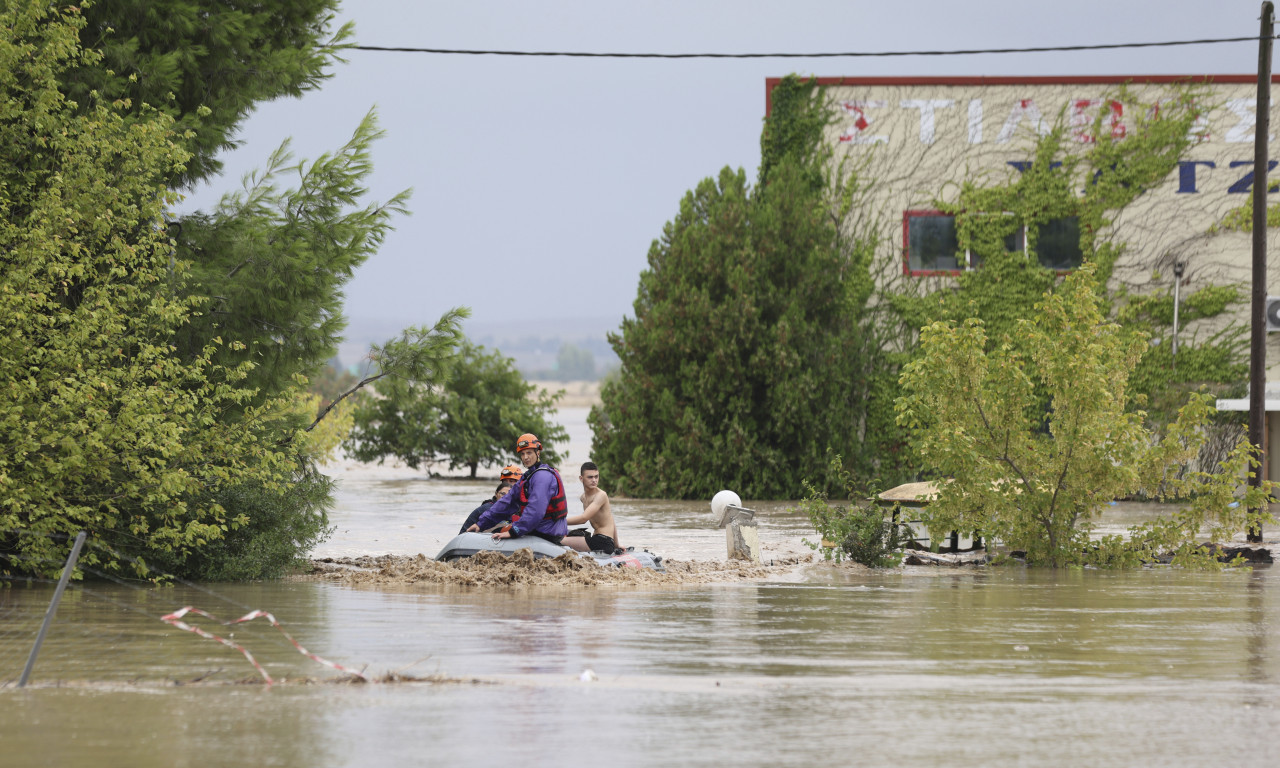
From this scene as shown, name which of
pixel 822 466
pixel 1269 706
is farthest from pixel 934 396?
pixel 822 466

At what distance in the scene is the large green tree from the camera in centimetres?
3092

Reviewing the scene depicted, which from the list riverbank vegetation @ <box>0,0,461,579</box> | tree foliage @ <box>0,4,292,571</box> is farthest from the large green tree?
tree foliage @ <box>0,4,292,571</box>

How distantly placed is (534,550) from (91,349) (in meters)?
5.08

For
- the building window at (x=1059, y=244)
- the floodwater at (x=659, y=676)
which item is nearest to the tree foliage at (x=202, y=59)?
the floodwater at (x=659, y=676)

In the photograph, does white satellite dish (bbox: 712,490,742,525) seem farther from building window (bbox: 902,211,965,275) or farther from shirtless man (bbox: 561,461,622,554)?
building window (bbox: 902,211,965,275)

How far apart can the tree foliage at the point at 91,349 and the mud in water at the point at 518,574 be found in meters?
1.74

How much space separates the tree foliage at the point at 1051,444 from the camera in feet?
55.8

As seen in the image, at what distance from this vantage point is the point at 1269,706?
8305mm

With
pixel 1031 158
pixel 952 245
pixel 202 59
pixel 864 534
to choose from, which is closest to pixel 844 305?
pixel 952 245

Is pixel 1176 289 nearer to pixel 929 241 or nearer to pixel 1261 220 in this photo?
pixel 929 241

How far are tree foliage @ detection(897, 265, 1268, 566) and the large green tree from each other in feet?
43.0

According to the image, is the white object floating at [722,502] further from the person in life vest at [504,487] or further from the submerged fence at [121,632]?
the submerged fence at [121,632]

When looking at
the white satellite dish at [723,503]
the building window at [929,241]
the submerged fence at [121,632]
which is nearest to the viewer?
the submerged fence at [121,632]

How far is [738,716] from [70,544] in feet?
28.8
